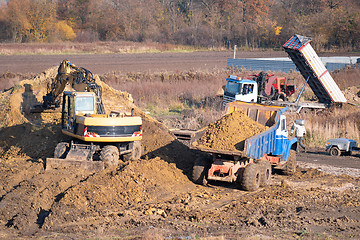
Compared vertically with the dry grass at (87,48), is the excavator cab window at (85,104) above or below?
above

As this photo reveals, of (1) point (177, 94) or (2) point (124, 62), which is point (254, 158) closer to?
(1) point (177, 94)

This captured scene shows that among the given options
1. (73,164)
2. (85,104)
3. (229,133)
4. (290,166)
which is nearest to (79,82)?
(85,104)

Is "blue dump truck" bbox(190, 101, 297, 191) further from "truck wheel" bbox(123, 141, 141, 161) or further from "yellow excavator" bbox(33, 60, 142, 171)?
"truck wheel" bbox(123, 141, 141, 161)

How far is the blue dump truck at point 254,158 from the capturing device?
12.9m

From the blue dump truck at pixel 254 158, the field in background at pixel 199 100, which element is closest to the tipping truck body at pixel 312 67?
the field in background at pixel 199 100

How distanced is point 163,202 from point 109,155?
116 inches

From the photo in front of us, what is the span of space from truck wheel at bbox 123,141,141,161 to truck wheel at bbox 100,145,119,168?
1.01 metres

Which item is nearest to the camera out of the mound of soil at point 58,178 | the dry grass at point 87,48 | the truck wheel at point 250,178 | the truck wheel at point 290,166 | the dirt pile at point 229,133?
the mound of soil at point 58,178

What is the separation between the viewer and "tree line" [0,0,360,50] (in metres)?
64.1

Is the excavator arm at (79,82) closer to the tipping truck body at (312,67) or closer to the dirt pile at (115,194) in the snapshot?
the dirt pile at (115,194)

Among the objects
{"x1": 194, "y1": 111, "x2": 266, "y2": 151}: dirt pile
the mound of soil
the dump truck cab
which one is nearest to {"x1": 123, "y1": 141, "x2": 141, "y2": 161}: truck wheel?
the mound of soil

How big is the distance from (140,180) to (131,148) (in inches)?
101

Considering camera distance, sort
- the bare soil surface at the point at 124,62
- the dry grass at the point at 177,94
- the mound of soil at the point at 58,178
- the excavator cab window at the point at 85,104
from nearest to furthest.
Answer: the mound of soil at the point at 58,178 < the excavator cab window at the point at 85,104 < the dry grass at the point at 177,94 < the bare soil surface at the point at 124,62

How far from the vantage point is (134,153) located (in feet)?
51.4
